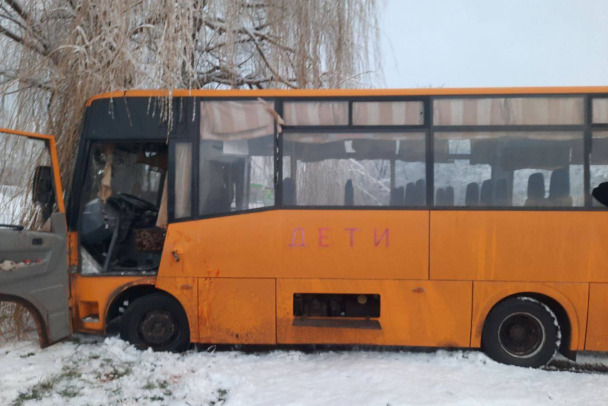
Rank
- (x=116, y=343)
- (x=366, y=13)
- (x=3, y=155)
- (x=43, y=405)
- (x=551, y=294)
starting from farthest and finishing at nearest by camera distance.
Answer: (x=366, y=13) < (x=3, y=155) < (x=116, y=343) < (x=551, y=294) < (x=43, y=405)

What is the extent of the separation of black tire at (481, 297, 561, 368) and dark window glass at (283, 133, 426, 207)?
157cm

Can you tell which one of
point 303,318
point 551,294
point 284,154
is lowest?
point 303,318

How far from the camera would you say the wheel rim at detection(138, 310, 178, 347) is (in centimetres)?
470

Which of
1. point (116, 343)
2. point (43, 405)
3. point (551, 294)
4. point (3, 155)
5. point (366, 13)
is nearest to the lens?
point (43, 405)

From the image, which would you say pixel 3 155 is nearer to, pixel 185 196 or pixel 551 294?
pixel 185 196

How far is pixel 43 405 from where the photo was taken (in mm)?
3482

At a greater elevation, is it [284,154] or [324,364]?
[284,154]

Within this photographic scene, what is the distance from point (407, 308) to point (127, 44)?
16.1 ft

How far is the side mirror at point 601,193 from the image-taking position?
425 cm

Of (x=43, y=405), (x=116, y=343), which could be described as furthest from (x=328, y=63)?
(x=43, y=405)

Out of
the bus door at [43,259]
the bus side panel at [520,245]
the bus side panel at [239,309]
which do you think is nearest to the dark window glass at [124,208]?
the bus door at [43,259]

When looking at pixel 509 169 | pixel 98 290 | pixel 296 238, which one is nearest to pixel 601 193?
pixel 509 169

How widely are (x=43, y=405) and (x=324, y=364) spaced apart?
8.64 ft

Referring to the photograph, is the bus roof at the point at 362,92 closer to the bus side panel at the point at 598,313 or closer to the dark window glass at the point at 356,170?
the dark window glass at the point at 356,170
